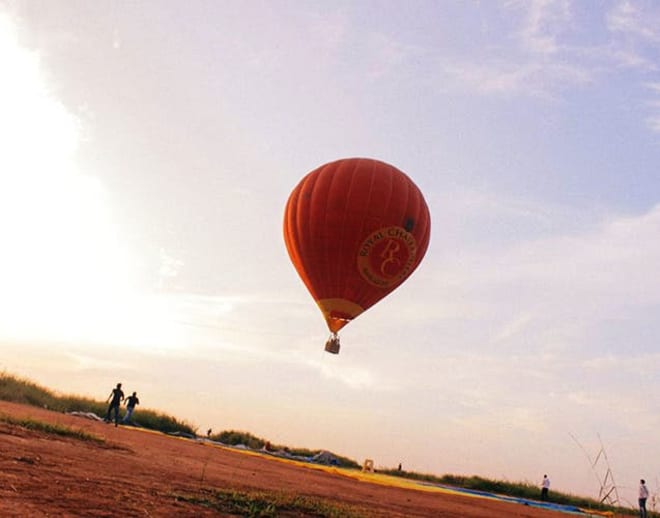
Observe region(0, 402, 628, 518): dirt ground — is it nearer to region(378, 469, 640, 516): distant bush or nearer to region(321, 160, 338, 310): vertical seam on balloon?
region(321, 160, 338, 310): vertical seam on balloon

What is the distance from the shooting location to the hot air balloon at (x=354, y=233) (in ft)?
68.0

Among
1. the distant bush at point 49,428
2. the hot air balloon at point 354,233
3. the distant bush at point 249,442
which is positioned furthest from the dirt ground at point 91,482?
the distant bush at point 249,442

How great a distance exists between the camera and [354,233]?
2069 centimetres

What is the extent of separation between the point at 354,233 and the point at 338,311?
3437 millimetres

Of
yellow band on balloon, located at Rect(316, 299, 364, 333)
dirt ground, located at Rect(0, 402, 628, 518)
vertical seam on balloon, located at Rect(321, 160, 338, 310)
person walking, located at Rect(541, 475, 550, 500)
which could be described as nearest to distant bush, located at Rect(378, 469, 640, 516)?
person walking, located at Rect(541, 475, 550, 500)

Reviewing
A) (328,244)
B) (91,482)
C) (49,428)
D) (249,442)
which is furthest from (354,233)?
(249,442)

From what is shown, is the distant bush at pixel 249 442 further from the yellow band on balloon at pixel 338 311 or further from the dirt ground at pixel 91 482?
the dirt ground at pixel 91 482

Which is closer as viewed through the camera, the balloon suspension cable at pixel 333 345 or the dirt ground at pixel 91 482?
the dirt ground at pixel 91 482

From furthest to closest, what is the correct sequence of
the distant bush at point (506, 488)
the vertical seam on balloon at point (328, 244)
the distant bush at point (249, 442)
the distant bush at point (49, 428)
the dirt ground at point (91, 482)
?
the distant bush at point (249, 442) < the distant bush at point (506, 488) < the vertical seam on balloon at point (328, 244) < the distant bush at point (49, 428) < the dirt ground at point (91, 482)

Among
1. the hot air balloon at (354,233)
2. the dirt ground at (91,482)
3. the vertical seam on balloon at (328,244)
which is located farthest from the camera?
the vertical seam on balloon at (328,244)

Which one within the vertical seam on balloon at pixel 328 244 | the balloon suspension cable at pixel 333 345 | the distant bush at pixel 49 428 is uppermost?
the vertical seam on balloon at pixel 328 244

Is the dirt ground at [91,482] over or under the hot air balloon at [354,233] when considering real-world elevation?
under

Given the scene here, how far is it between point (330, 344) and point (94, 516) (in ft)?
59.3

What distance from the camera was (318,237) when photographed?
21266mm
